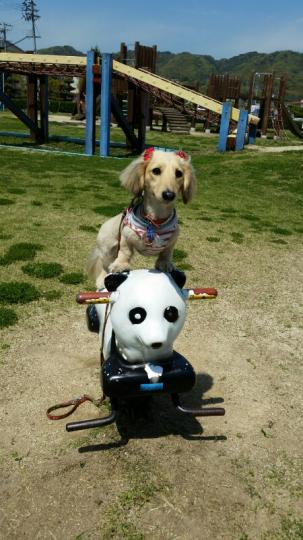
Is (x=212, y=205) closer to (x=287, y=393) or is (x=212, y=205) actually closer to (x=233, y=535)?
(x=287, y=393)

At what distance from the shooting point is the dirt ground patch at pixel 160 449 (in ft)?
8.51

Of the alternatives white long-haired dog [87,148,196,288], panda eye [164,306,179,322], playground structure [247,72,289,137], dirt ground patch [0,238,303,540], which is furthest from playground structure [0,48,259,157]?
panda eye [164,306,179,322]

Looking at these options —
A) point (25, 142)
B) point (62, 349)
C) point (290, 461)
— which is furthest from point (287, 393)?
point (25, 142)

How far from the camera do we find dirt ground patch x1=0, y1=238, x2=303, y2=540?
2.59 metres

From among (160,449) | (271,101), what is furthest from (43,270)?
(271,101)

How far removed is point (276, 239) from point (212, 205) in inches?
101

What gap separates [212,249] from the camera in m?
7.52

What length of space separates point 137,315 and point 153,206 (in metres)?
0.81

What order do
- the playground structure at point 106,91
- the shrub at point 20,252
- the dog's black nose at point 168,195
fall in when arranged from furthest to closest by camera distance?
1. the playground structure at point 106,91
2. the shrub at point 20,252
3. the dog's black nose at point 168,195

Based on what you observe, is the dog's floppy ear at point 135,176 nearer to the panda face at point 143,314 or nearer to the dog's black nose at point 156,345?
the panda face at point 143,314

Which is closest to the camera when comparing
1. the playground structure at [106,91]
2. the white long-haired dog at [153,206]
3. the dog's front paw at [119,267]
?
the white long-haired dog at [153,206]

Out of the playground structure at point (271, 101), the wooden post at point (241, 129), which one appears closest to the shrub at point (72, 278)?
the wooden post at point (241, 129)

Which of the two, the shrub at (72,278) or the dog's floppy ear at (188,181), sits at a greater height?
the dog's floppy ear at (188,181)

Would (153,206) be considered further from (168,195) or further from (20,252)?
(20,252)
